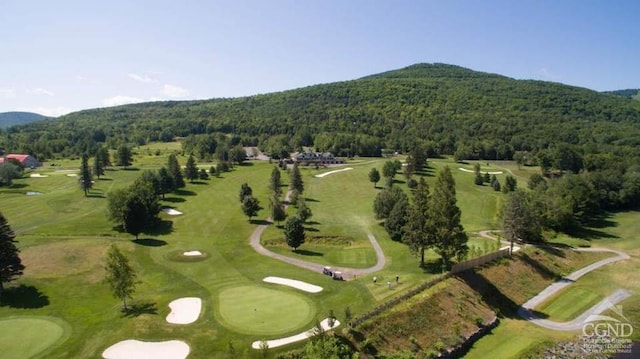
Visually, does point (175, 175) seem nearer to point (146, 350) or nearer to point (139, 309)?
point (139, 309)

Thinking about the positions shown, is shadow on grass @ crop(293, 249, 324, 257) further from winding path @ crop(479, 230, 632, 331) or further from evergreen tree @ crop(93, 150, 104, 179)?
evergreen tree @ crop(93, 150, 104, 179)

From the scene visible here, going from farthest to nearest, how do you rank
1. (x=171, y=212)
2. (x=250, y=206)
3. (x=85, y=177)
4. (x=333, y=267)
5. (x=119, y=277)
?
(x=85, y=177), (x=171, y=212), (x=250, y=206), (x=333, y=267), (x=119, y=277)

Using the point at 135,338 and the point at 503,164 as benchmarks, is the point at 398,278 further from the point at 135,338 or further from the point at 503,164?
the point at 503,164

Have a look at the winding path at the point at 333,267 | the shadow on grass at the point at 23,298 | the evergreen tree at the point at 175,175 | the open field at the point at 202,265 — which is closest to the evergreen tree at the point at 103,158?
the open field at the point at 202,265

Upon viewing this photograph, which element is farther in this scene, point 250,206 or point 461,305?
point 250,206

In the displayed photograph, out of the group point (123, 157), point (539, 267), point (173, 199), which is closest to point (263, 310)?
point (539, 267)

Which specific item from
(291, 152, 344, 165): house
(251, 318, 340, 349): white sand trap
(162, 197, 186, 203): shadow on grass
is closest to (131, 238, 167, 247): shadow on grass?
(162, 197, 186, 203): shadow on grass
